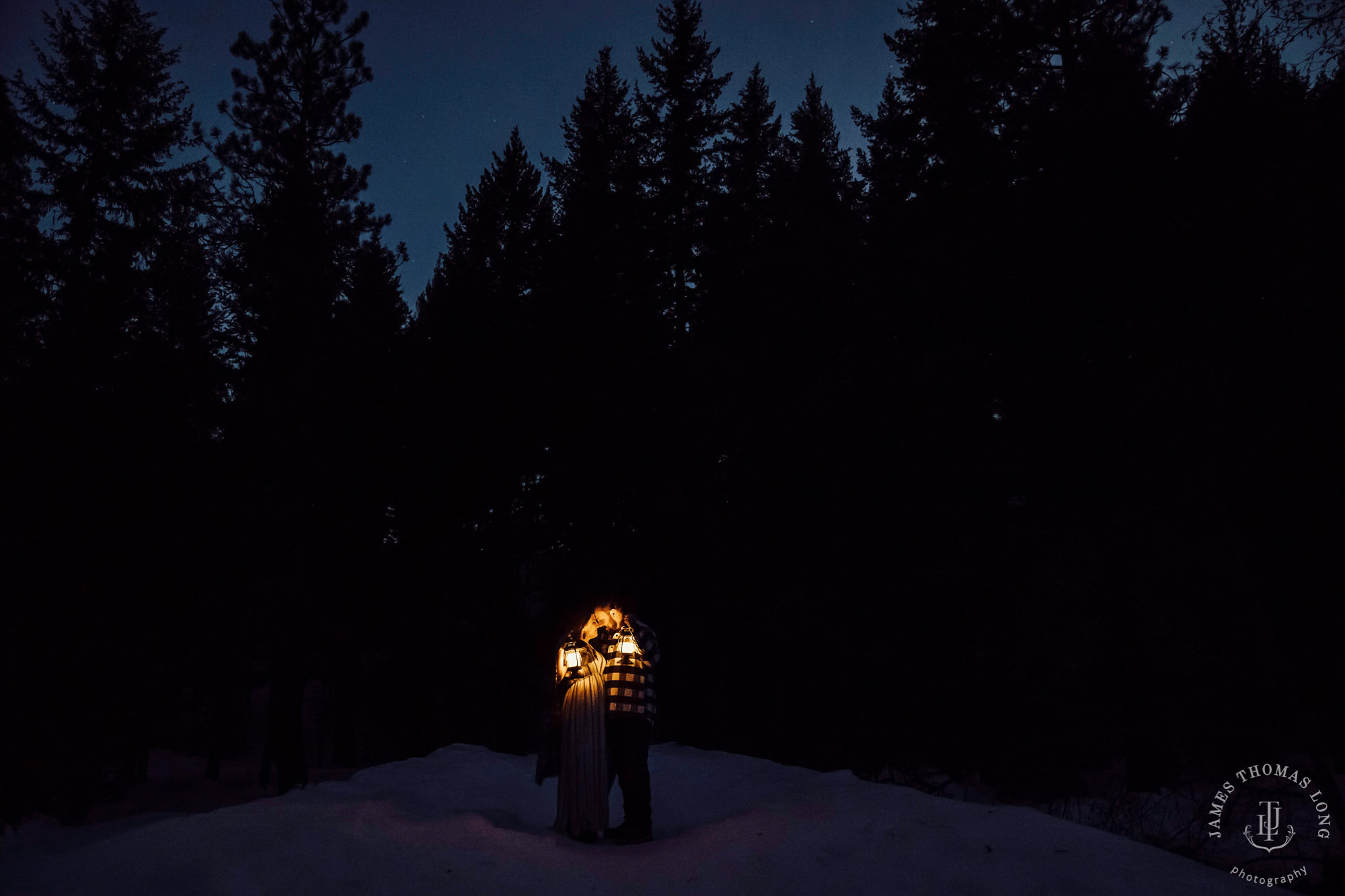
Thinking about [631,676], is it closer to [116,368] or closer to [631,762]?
[631,762]

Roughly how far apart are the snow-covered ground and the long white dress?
10.3 inches

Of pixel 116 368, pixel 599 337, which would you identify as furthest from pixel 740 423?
pixel 116 368

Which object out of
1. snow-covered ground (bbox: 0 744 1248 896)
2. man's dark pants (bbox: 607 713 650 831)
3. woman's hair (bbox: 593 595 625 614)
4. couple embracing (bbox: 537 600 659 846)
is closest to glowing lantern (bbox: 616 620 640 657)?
couple embracing (bbox: 537 600 659 846)

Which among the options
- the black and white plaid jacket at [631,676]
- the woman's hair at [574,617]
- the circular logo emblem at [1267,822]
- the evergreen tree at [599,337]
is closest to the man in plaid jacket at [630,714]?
the black and white plaid jacket at [631,676]

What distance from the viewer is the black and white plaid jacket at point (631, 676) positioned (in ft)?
24.5

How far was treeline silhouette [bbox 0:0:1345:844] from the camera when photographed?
10258 mm

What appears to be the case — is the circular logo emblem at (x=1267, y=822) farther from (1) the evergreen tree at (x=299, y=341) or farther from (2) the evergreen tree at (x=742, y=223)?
(1) the evergreen tree at (x=299, y=341)

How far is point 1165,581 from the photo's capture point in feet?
38.4

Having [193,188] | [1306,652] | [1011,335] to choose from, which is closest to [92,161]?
[193,188]

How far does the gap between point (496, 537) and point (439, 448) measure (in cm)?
241

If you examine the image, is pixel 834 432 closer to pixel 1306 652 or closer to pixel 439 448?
pixel 1306 652

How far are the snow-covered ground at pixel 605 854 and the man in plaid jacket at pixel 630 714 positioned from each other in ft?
1.18

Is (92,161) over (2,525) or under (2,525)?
over

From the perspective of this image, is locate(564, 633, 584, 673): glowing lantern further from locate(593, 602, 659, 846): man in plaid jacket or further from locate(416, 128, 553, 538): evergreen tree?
locate(416, 128, 553, 538): evergreen tree
